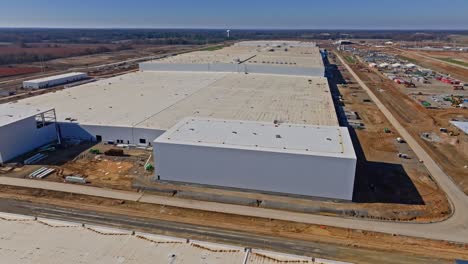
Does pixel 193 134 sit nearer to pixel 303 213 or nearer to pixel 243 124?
pixel 243 124

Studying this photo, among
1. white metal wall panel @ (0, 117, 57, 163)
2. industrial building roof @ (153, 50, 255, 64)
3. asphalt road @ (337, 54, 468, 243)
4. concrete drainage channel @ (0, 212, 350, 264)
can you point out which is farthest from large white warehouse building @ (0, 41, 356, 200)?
concrete drainage channel @ (0, 212, 350, 264)

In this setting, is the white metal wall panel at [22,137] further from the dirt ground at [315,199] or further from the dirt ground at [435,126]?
the dirt ground at [435,126]

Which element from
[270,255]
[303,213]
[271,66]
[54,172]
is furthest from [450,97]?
[54,172]

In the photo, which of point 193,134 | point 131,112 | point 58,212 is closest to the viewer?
point 58,212

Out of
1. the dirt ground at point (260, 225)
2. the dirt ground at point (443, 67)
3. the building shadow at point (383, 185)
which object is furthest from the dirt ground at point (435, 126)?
the dirt ground at point (443, 67)

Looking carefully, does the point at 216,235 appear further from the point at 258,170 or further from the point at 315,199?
the point at 315,199

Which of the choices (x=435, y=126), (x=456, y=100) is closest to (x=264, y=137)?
(x=435, y=126)
